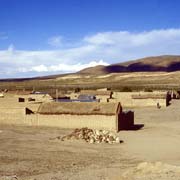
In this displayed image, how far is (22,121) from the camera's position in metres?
45.9

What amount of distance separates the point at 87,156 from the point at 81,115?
13411 mm

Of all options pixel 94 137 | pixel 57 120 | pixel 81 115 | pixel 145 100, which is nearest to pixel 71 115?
pixel 81 115

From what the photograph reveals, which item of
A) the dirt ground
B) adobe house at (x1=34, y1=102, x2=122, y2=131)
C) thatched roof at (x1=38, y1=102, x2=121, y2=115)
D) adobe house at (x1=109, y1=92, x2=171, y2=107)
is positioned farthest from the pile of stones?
adobe house at (x1=109, y1=92, x2=171, y2=107)

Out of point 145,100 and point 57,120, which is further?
point 145,100

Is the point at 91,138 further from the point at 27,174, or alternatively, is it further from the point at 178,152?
the point at 27,174

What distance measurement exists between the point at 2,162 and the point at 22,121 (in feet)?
60.1

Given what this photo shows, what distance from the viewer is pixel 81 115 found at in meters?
43.2

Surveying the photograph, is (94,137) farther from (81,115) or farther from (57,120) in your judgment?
(57,120)

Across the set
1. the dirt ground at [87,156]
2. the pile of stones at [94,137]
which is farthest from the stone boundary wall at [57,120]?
the pile of stones at [94,137]

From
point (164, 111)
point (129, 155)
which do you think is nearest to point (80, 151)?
point (129, 155)

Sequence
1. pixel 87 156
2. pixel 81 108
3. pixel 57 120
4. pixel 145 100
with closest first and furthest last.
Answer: pixel 87 156
pixel 81 108
pixel 57 120
pixel 145 100

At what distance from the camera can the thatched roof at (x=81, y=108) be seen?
139ft

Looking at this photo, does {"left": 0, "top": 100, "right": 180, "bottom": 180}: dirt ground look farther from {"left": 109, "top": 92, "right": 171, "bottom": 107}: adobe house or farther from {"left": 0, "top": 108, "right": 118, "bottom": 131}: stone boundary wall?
{"left": 109, "top": 92, "right": 171, "bottom": 107}: adobe house

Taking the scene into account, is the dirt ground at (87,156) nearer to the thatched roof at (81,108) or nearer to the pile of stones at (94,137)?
the pile of stones at (94,137)
